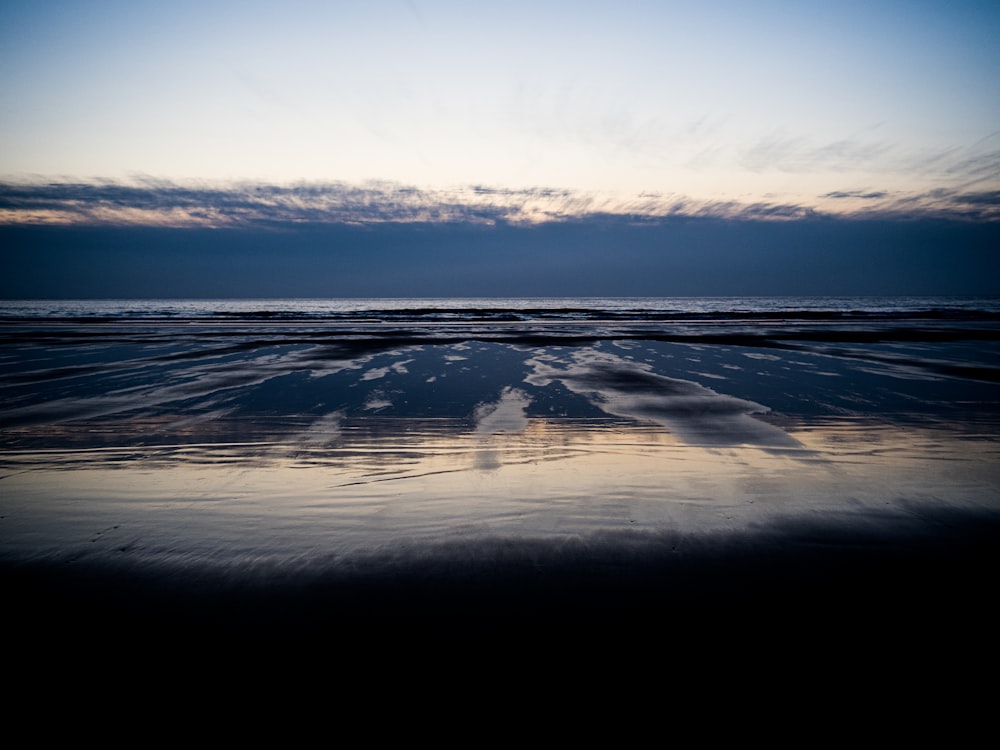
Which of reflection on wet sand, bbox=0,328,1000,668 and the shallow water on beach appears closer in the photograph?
reflection on wet sand, bbox=0,328,1000,668

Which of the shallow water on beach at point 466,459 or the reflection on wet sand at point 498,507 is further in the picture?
the shallow water on beach at point 466,459

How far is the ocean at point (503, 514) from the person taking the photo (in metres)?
3.00

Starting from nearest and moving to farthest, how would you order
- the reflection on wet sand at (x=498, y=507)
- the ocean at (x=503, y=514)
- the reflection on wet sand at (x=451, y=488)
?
the ocean at (x=503, y=514) → the reflection on wet sand at (x=498, y=507) → the reflection on wet sand at (x=451, y=488)

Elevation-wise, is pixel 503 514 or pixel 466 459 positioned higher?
pixel 503 514

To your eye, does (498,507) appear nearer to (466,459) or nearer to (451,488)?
(451,488)

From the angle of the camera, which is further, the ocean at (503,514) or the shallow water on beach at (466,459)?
the shallow water on beach at (466,459)

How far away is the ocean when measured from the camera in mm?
2996

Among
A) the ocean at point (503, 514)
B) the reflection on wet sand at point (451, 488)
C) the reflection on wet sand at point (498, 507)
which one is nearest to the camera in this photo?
the ocean at point (503, 514)

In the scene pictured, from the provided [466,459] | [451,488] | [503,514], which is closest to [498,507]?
[503,514]

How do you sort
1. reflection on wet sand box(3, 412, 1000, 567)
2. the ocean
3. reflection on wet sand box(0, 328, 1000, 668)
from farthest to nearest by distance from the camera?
reflection on wet sand box(3, 412, 1000, 567)
reflection on wet sand box(0, 328, 1000, 668)
the ocean

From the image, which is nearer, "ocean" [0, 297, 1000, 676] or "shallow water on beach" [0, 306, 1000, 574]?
"ocean" [0, 297, 1000, 676]

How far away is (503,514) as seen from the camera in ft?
14.9

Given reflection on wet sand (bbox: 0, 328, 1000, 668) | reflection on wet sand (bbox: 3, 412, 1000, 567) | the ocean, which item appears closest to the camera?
the ocean

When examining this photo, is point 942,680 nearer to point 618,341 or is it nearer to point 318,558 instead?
point 318,558
